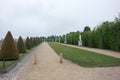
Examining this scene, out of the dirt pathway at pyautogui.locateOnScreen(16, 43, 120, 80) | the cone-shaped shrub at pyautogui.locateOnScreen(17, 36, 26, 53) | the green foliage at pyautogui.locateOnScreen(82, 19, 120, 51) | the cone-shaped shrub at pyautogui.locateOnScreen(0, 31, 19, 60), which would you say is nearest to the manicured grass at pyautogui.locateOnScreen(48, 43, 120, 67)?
the dirt pathway at pyautogui.locateOnScreen(16, 43, 120, 80)

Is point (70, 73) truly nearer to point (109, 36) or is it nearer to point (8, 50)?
point (8, 50)

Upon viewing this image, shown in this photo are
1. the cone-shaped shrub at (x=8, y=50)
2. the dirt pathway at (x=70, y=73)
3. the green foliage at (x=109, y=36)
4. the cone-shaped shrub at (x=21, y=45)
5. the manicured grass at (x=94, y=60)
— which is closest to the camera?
the dirt pathway at (x=70, y=73)

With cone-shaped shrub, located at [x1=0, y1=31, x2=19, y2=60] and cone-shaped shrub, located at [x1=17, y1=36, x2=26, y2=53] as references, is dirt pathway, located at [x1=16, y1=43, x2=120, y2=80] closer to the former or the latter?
cone-shaped shrub, located at [x1=0, y1=31, x2=19, y2=60]

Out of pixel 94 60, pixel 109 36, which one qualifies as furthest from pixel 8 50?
pixel 109 36

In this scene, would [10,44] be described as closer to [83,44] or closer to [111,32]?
[111,32]

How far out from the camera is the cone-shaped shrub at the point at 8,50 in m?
19.4

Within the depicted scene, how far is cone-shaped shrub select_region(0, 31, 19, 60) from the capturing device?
1942cm

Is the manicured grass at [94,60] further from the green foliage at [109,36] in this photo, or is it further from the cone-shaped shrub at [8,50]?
the green foliage at [109,36]

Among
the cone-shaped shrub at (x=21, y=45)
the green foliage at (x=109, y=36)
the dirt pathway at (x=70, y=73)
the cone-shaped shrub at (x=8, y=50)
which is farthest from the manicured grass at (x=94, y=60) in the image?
the cone-shaped shrub at (x=21, y=45)

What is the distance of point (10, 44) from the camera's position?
20.0 m

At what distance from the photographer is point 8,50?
19594 mm

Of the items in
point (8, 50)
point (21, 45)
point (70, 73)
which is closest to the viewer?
point (70, 73)

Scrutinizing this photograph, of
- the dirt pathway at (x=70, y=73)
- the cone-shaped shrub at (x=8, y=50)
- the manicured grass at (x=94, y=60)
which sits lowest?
the dirt pathway at (x=70, y=73)

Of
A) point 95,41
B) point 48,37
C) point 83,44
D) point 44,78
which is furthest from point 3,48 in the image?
point 48,37
